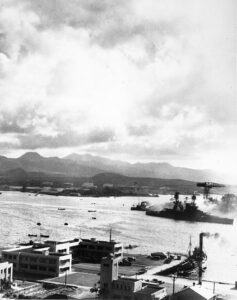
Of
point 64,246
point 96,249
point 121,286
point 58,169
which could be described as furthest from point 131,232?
point 58,169

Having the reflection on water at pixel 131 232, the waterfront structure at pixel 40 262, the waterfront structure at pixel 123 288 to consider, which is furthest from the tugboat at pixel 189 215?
the waterfront structure at pixel 123 288

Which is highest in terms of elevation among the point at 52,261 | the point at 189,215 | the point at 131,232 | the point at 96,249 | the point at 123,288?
the point at 189,215

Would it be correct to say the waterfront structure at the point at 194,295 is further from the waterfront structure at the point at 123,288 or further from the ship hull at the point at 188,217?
the ship hull at the point at 188,217

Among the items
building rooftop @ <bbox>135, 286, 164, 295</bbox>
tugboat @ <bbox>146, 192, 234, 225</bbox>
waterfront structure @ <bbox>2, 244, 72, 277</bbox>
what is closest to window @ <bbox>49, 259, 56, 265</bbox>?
waterfront structure @ <bbox>2, 244, 72, 277</bbox>

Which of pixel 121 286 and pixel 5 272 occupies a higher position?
pixel 121 286

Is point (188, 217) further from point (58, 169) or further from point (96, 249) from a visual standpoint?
point (58, 169)
